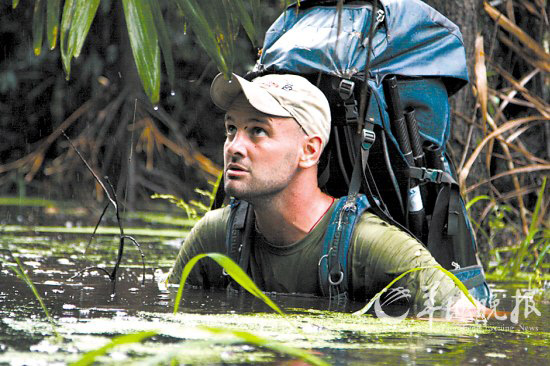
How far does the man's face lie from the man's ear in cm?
3

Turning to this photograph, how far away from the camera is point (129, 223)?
7328mm

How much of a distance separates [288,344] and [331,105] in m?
1.47

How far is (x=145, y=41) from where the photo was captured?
229 cm

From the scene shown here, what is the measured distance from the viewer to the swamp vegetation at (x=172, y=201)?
2.29 meters

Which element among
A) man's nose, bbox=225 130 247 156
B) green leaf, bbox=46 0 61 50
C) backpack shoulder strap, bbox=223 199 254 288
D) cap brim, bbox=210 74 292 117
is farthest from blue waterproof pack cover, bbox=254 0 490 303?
green leaf, bbox=46 0 61 50

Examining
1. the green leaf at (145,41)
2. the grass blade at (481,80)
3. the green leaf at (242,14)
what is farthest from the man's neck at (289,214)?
the grass blade at (481,80)

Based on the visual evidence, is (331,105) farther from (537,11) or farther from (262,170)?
(537,11)

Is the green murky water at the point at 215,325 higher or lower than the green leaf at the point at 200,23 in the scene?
lower

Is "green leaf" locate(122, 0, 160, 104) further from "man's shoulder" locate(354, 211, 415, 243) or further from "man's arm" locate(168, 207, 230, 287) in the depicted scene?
"man's arm" locate(168, 207, 230, 287)

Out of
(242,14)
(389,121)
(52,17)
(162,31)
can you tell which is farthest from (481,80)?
(52,17)

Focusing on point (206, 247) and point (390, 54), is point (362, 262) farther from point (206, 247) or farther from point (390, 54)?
point (390, 54)

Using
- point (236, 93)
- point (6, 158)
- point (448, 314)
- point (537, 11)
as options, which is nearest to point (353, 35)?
point (236, 93)

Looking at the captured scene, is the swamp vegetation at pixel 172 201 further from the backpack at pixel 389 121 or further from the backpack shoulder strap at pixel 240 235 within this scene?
the backpack at pixel 389 121

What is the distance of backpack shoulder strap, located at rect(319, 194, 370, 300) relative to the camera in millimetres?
3272
